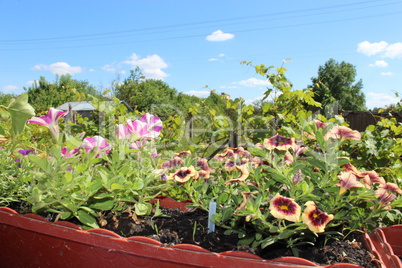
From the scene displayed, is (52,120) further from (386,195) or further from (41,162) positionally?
(386,195)

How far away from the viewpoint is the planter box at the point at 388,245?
932mm

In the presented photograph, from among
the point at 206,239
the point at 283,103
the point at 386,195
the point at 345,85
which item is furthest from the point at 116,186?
the point at 345,85

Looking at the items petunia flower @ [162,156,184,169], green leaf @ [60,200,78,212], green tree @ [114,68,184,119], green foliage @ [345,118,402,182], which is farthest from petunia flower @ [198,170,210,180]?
green tree @ [114,68,184,119]

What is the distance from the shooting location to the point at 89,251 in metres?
1.00

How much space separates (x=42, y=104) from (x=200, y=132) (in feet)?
67.8

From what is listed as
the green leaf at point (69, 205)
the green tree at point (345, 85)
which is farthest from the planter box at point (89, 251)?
the green tree at point (345, 85)

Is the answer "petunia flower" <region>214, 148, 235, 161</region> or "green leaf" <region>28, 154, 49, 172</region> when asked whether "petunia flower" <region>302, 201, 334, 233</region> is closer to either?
"petunia flower" <region>214, 148, 235, 161</region>

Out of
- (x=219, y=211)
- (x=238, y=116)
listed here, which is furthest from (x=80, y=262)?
(x=238, y=116)

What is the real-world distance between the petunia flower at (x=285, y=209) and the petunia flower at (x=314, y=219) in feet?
0.08

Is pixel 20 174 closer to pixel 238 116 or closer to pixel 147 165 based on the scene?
pixel 147 165

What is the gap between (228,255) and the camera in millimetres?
850

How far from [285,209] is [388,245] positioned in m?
0.39

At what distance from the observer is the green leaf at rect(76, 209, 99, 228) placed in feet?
3.57

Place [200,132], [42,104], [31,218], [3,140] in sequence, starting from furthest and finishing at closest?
[42,104] → [200,132] → [3,140] → [31,218]
